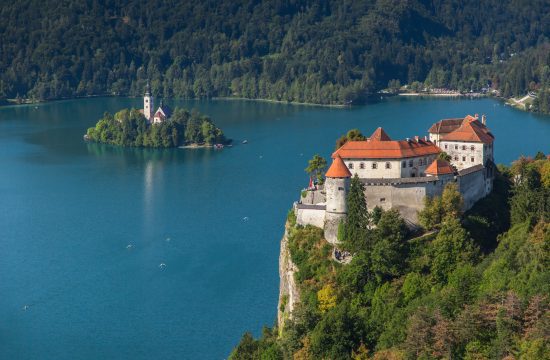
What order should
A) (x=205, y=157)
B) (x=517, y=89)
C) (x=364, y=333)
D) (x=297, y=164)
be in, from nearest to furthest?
(x=364, y=333) → (x=297, y=164) → (x=205, y=157) → (x=517, y=89)

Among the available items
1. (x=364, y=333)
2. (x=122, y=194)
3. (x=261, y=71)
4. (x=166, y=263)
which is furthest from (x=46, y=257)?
(x=261, y=71)

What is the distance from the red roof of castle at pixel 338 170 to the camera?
130 ft

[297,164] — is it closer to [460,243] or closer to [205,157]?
[205,157]

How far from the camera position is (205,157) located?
3359 inches

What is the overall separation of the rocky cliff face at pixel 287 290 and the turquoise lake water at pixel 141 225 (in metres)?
3.20

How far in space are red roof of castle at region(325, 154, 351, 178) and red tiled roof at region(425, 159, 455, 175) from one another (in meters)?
3.21

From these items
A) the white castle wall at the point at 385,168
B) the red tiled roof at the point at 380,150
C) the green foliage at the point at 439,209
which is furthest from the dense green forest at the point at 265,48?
the green foliage at the point at 439,209

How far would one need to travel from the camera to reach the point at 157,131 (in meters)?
91.4

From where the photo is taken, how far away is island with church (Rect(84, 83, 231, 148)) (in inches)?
3578

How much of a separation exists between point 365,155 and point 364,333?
29.9 feet

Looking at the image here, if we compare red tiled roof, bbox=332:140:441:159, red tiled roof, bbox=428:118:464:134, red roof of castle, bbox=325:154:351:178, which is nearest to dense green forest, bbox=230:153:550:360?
red roof of castle, bbox=325:154:351:178

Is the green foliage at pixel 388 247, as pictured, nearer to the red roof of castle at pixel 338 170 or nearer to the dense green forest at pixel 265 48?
the red roof of castle at pixel 338 170

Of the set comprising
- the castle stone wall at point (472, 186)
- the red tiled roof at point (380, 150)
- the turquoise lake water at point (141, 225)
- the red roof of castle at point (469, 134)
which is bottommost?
the turquoise lake water at point (141, 225)

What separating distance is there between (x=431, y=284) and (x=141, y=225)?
28.3 m
